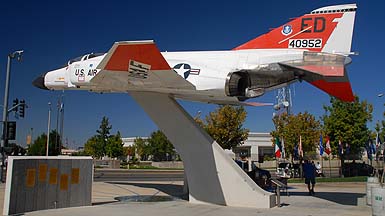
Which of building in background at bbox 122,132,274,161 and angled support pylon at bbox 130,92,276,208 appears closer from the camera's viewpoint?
angled support pylon at bbox 130,92,276,208

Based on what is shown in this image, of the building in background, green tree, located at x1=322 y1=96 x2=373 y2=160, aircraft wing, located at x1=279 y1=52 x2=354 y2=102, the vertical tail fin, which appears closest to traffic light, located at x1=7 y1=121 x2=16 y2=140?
the vertical tail fin

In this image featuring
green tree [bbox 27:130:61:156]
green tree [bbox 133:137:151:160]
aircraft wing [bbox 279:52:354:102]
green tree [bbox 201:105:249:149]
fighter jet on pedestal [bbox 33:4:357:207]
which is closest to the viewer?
aircraft wing [bbox 279:52:354:102]

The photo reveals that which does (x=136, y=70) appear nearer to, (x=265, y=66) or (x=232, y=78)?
(x=232, y=78)

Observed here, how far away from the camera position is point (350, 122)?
34406 millimetres

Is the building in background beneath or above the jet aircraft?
beneath

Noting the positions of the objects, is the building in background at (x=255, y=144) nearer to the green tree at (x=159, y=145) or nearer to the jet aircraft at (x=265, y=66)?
the green tree at (x=159, y=145)

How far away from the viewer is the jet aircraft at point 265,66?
12992 mm

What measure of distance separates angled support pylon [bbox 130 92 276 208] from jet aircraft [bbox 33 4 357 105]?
73cm

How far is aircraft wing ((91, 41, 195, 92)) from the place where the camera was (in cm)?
1121

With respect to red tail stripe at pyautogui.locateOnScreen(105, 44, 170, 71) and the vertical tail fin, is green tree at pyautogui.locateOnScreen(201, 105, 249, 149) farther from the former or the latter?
red tail stripe at pyautogui.locateOnScreen(105, 44, 170, 71)

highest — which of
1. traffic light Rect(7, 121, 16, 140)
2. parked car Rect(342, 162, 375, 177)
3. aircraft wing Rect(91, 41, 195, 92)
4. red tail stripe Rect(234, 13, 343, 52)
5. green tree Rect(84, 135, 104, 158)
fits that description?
red tail stripe Rect(234, 13, 343, 52)

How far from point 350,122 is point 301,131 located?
1061cm

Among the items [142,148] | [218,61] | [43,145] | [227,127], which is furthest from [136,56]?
[142,148]

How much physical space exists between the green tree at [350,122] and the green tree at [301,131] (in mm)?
9263
